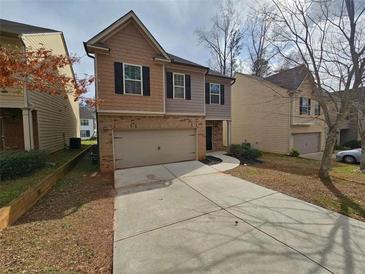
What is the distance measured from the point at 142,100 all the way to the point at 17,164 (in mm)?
5559

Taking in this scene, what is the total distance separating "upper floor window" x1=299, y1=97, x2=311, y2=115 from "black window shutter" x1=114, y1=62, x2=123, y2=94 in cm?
1481

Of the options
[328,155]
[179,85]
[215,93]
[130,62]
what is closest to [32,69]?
[130,62]

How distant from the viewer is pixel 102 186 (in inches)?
273

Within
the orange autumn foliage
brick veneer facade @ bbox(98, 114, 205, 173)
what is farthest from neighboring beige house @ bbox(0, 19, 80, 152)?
brick veneer facade @ bbox(98, 114, 205, 173)

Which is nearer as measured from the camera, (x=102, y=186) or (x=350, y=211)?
(x=350, y=211)

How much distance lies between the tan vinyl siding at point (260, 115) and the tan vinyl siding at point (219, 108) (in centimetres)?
363

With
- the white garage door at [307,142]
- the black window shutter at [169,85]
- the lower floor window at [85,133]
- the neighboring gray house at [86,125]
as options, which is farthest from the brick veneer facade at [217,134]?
the lower floor window at [85,133]

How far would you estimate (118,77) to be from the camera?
8.91 meters

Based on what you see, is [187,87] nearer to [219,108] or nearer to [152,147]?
[219,108]

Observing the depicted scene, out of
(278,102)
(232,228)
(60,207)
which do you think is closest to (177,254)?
(232,228)

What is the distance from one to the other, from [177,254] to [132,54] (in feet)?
28.9

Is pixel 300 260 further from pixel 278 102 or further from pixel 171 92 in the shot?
pixel 278 102

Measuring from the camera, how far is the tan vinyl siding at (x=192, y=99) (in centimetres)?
1059

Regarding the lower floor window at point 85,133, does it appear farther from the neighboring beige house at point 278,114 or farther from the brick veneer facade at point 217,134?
the brick veneer facade at point 217,134
